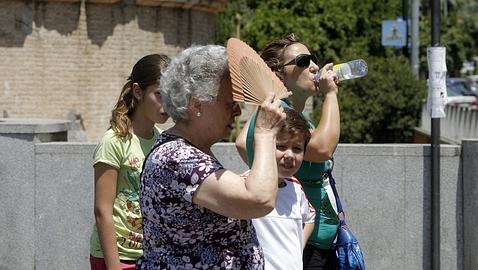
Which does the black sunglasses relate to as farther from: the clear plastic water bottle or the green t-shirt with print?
the green t-shirt with print

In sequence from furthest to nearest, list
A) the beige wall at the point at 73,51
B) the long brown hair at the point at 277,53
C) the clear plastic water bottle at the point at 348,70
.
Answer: the beige wall at the point at 73,51 → the clear plastic water bottle at the point at 348,70 → the long brown hair at the point at 277,53

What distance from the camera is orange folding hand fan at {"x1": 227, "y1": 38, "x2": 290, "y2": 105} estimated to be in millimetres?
3584

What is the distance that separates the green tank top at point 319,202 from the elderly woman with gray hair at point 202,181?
107cm

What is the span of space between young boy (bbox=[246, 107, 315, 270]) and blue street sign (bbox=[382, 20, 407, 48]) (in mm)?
23126

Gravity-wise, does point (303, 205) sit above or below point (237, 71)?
below

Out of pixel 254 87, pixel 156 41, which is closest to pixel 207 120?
pixel 254 87

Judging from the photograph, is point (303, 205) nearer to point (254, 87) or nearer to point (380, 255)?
point (254, 87)

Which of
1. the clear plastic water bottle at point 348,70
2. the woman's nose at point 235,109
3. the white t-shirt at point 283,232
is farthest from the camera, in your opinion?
the clear plastic water bottle at point 348,70

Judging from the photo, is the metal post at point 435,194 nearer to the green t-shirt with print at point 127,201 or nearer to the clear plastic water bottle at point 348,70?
the clear plastic water bottle at point 348,70

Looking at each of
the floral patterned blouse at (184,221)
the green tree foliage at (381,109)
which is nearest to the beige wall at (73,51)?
the green tree foliage at (381,109)

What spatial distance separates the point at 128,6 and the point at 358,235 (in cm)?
1219

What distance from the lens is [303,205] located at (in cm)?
441

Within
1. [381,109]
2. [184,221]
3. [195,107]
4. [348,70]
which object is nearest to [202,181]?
[184,221]

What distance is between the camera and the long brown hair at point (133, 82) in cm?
479
